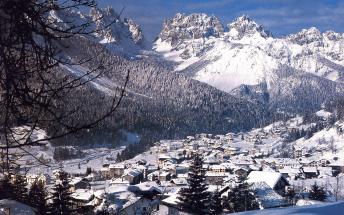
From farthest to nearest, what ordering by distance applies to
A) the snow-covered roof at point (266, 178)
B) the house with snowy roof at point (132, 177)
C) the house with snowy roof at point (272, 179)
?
the house with snowy roof at point (132, 177) → the snow-covered roof at point (266, 178) → the house with snowy roof at point (272, 179)

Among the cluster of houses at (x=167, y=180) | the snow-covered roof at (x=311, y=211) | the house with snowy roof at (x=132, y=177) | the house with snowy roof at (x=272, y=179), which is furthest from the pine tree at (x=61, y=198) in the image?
the house with snowy roof at (x=132, y=177)

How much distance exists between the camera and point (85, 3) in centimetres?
287

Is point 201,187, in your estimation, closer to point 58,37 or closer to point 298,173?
point 58,37

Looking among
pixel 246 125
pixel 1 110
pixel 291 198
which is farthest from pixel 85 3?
pixel 246 125

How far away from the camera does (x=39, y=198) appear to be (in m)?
17.1

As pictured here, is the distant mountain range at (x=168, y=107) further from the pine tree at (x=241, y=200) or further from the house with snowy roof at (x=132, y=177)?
the pine tree at (x=241, y=200)

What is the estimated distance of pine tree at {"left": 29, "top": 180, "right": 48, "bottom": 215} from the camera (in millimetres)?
15652

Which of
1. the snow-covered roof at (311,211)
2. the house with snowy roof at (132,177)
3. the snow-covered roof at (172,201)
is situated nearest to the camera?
the snow-covered roof at (311,211)

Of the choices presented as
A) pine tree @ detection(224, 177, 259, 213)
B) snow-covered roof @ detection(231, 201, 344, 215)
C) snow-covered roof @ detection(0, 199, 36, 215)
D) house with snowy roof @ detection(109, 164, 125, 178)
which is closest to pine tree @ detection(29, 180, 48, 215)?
snow-covered roof @ detection(0, 199, 36, 215)

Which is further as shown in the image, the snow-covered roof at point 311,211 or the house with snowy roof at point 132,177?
the house with snowy roof at point 132,177

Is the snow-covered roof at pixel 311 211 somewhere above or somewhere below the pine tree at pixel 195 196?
above

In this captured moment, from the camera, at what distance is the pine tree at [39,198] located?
15.7 m

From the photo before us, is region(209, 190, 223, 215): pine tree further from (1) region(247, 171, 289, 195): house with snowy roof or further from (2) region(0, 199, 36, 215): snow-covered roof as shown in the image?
(1) region(247, 171, 289, 195): house with snowy roof

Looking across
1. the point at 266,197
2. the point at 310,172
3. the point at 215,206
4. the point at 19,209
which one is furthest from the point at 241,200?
the point at 310,172
